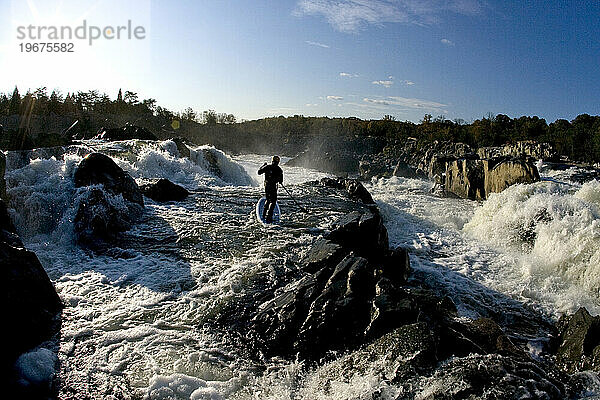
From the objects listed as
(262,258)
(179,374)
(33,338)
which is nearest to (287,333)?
(179,374)

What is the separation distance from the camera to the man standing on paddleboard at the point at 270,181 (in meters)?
10.3

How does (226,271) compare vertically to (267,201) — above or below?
below

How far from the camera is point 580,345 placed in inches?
209

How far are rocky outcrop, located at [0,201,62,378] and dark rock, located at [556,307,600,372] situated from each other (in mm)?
7455

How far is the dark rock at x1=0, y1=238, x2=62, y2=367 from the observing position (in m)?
4.68

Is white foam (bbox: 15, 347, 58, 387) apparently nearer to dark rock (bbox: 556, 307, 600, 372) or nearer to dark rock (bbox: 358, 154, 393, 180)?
dark rock (bbox: 556, 307, 600, 372)

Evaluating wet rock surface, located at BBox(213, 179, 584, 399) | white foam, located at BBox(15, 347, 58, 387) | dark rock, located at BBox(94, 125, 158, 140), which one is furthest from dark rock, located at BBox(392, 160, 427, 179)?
white foam, located at BBox(15, 347, 58, 387)

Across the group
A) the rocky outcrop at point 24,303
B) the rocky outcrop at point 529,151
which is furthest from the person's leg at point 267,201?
the rocky outcrop at point 529,151

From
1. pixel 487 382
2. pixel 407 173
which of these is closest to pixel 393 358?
pixel 487 382

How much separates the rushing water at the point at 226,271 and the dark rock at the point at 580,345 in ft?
3.34

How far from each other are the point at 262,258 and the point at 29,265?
161 inches

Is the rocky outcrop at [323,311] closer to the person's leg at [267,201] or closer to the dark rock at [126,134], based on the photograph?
the person's leg at [267,201]

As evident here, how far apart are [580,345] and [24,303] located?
824cm

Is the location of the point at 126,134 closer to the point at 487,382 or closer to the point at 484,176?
the point at 484,176
